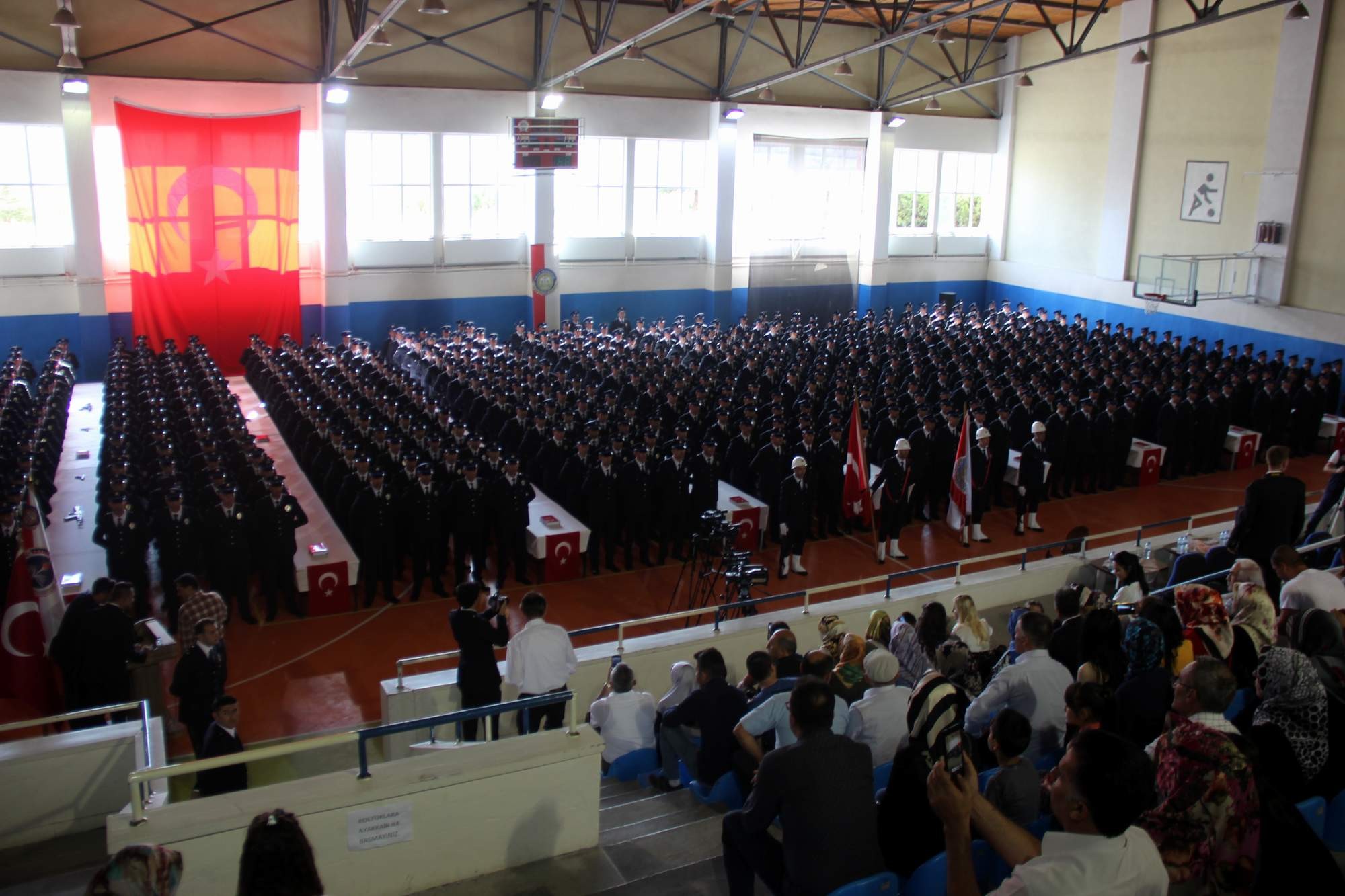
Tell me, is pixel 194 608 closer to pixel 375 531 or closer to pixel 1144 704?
pixel 375 531

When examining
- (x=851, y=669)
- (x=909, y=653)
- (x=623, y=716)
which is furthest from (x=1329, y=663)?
(x=623, y=716)

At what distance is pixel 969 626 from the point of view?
597 cm

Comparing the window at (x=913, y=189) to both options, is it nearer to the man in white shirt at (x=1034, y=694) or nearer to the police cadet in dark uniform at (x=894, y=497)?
the police cadet in dark uniform at (x=894, y=497)

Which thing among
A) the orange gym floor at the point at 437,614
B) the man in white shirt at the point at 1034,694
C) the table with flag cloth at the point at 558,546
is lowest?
the orange gym floor at the point at 437,614

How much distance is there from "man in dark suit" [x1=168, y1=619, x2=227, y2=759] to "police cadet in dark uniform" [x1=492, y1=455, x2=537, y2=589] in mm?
4275

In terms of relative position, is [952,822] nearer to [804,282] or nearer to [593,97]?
[593,97]

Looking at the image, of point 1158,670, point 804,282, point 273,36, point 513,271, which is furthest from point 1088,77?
point 1158,670

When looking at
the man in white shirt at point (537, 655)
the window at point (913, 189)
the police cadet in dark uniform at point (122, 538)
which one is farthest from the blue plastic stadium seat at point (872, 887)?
the window at point (913, 189)

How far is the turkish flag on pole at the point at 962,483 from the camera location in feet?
38.6

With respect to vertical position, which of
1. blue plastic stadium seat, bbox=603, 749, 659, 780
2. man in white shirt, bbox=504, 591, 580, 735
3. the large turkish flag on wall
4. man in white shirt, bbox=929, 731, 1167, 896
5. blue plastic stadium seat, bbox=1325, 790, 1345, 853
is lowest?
blue plastic stadium seat, bbox=603, 749, 659, 780

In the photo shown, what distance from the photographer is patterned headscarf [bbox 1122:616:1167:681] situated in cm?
467

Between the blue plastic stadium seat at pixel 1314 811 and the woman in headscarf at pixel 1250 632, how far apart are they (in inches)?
47.5

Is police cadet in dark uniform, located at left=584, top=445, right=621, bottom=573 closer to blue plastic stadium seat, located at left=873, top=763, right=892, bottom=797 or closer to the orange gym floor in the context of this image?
the orange gym floor

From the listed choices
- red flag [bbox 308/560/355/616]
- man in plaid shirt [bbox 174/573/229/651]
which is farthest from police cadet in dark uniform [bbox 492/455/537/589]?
man in plaid shirt [bbox 174/573/229/651]
